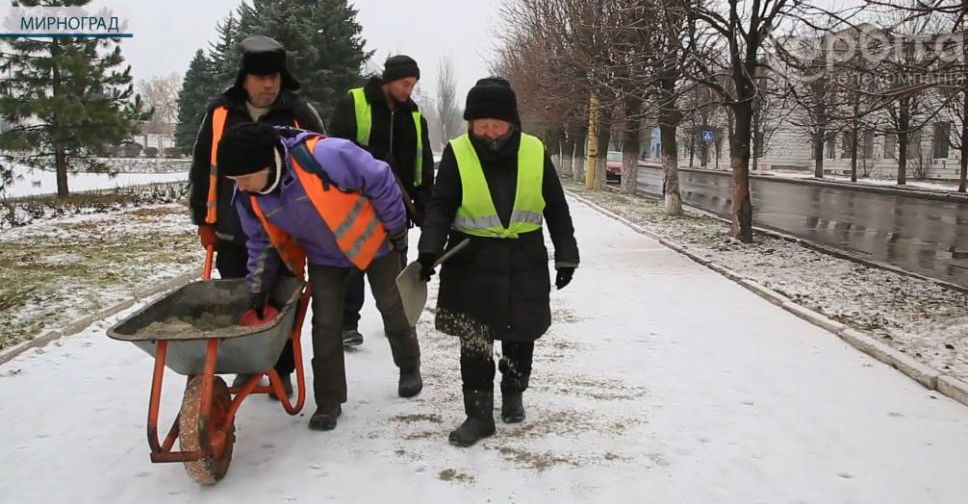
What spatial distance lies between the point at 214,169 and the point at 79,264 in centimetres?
576

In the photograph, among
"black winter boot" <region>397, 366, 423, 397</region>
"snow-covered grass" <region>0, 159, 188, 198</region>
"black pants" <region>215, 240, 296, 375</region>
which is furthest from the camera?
"snow-covered grass" <region>0, 159, 188, 198</region>

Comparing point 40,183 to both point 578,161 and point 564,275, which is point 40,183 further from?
point 578,161

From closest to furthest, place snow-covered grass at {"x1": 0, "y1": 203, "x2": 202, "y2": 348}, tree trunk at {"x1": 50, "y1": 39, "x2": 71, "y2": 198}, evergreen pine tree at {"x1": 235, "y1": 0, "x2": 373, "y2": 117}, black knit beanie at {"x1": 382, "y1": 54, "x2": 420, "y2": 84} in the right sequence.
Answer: black knit beanie at {"x1": 382, "y1": 54, "x2": 420, "y2": 84}, snow-covered grass at {"x1": 0, "y1": 203, "x2": 202, "y2": 348}, tree trunk at {"x1": 50, "y1": 39, "x2": 71, "y2": 198}, evergreen pine tree at {"x1": 235, "y1": 0, "x2": 373, "y2": 117}

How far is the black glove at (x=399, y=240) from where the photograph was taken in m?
3.80

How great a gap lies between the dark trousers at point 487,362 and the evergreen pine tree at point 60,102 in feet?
55.3

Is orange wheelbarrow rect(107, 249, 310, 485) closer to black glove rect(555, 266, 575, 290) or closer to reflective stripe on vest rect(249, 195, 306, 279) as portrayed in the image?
reflective stripe on vest rect(249, 195, 306, 279)

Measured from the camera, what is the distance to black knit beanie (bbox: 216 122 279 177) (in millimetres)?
3076

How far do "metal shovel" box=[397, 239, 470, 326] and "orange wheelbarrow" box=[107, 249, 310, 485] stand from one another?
0.47 meters

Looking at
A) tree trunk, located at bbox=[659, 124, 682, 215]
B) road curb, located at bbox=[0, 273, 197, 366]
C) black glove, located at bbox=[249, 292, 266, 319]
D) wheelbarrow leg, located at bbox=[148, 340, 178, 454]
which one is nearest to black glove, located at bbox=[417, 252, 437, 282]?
black glove, located at bbox=[249, 292, 266, 319]

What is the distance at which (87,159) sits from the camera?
19.8 metres

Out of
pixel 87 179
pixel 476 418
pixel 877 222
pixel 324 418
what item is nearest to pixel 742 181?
pixel 877 222

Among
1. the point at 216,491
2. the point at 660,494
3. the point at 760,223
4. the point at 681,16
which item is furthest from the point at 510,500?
the point at 760,223

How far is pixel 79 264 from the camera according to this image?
865 cm

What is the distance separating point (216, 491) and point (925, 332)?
534cm
